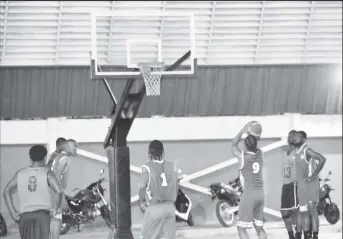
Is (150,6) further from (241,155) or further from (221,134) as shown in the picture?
(241,155)

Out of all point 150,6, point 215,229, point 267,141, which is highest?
point 150,6

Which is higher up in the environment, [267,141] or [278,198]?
[267,141]

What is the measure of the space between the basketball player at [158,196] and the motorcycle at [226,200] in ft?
24.6

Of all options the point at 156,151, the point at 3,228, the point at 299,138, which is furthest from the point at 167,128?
the point at 156,151

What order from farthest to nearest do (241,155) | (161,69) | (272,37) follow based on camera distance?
1. (272,37)
2. (161,69)
3. (241,155)

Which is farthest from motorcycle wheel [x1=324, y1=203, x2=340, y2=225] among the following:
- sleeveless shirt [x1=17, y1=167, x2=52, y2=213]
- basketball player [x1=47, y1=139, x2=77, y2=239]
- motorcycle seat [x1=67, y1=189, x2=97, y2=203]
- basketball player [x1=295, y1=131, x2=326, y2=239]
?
sleeveless shirt [x1=17, y1=167, x2=52, y2=213]

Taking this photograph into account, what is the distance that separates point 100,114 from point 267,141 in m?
4.32

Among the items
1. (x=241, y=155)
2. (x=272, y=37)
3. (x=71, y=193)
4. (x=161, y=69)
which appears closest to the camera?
(x=241, y=155)

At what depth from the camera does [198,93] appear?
22.2 meters

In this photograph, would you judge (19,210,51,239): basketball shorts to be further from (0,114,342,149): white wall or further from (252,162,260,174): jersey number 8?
(0,114,342,149): white wall

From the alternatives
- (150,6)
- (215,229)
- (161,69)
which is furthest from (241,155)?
(150,6)

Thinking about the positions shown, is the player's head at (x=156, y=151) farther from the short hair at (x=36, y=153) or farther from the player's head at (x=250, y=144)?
the player's head at (x=250, y=144)

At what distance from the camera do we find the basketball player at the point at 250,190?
14.2 m

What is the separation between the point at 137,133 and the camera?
21672 mm
